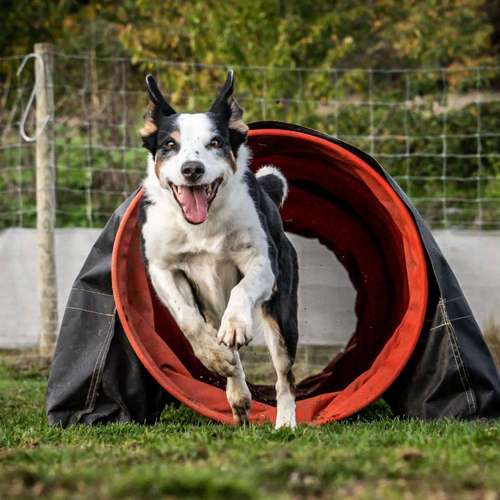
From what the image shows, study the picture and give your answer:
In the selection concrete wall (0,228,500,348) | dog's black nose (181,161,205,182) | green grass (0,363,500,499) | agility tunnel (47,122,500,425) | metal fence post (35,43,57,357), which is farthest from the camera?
metal fence post (35,43,57,357)

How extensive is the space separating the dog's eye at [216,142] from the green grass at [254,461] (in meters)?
1.38

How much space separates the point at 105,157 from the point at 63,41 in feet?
6.98

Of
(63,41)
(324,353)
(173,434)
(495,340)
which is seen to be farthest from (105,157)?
(173,434)

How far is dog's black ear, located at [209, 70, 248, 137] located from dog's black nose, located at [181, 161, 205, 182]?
0.50m

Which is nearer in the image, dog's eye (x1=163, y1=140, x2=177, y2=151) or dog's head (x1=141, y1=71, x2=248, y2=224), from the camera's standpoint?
dog's head (x1=141, y1=71, x2=248, y2=224)

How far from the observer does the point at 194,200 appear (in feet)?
17.2

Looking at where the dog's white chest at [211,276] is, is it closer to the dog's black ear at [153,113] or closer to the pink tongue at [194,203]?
Answer: the pink tongue at [194,203]

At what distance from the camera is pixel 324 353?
857 centimetres

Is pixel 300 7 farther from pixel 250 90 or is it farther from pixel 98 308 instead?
pixel 98 308

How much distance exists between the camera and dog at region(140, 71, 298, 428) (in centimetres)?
521

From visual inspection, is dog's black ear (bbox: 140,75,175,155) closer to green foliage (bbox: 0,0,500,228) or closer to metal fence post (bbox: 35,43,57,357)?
metal fence post (bbox: 35,43,57,357)

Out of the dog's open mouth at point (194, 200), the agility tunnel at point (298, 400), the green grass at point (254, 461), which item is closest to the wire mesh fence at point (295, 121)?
the agility tunnel at point (298, 400)

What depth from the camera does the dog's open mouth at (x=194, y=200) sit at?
5.22 m

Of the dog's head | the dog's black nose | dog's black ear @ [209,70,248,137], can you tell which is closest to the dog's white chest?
the dog's head
